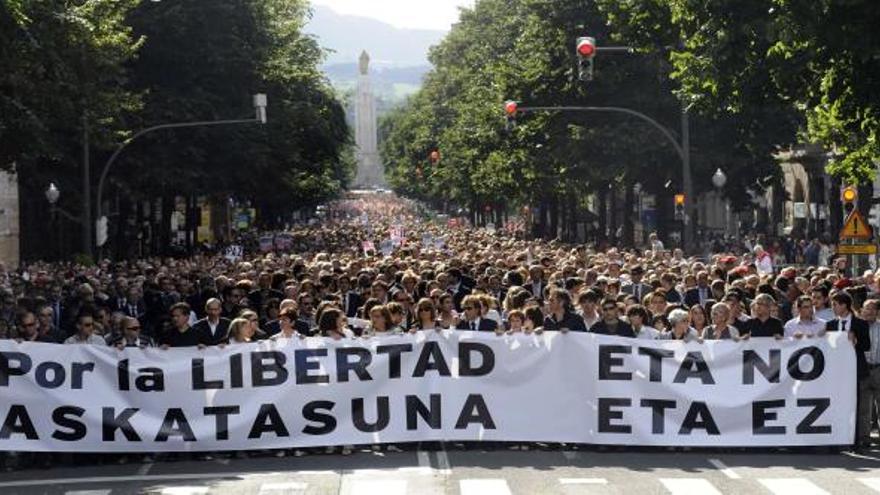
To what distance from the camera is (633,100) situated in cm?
5681

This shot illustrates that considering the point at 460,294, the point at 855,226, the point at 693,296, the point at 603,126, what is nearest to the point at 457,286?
the point at 460,294

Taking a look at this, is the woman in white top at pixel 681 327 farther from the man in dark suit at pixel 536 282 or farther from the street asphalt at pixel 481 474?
the man in dark suit at pixel 536 282

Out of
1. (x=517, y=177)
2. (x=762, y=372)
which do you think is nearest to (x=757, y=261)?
(x=762, y=372)

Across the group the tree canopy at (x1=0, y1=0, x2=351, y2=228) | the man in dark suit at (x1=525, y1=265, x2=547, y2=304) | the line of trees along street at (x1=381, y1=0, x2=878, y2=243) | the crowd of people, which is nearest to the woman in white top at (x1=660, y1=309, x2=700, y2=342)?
the crowd of people

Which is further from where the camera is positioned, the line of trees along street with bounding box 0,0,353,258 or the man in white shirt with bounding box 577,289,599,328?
the line of trees along street with bounding box 0,0,353,258

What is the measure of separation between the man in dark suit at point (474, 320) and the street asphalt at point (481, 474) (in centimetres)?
137

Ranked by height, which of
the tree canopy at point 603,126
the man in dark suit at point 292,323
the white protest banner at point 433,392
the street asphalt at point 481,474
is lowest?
the street asphalt at point 481,474

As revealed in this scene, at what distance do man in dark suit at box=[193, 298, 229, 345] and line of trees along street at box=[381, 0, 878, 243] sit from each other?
827 centimetres

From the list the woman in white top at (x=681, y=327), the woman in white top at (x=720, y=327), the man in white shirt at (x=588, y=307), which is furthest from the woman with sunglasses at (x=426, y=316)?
the woman in white top at (x=720, y=327)

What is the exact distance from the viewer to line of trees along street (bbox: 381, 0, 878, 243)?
79.0ft

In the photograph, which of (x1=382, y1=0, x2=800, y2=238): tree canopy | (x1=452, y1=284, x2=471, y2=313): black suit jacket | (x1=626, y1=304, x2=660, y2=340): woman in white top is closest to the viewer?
(x1=626, y1=304, x2=660, y2=340): woman in white top

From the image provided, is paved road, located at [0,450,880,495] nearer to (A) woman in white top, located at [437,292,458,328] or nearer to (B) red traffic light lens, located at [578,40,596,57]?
(A) woman in white top, located at [437,292,458,328]

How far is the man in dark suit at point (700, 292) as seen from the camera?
22938 millimetres

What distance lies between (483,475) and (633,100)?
140ft
